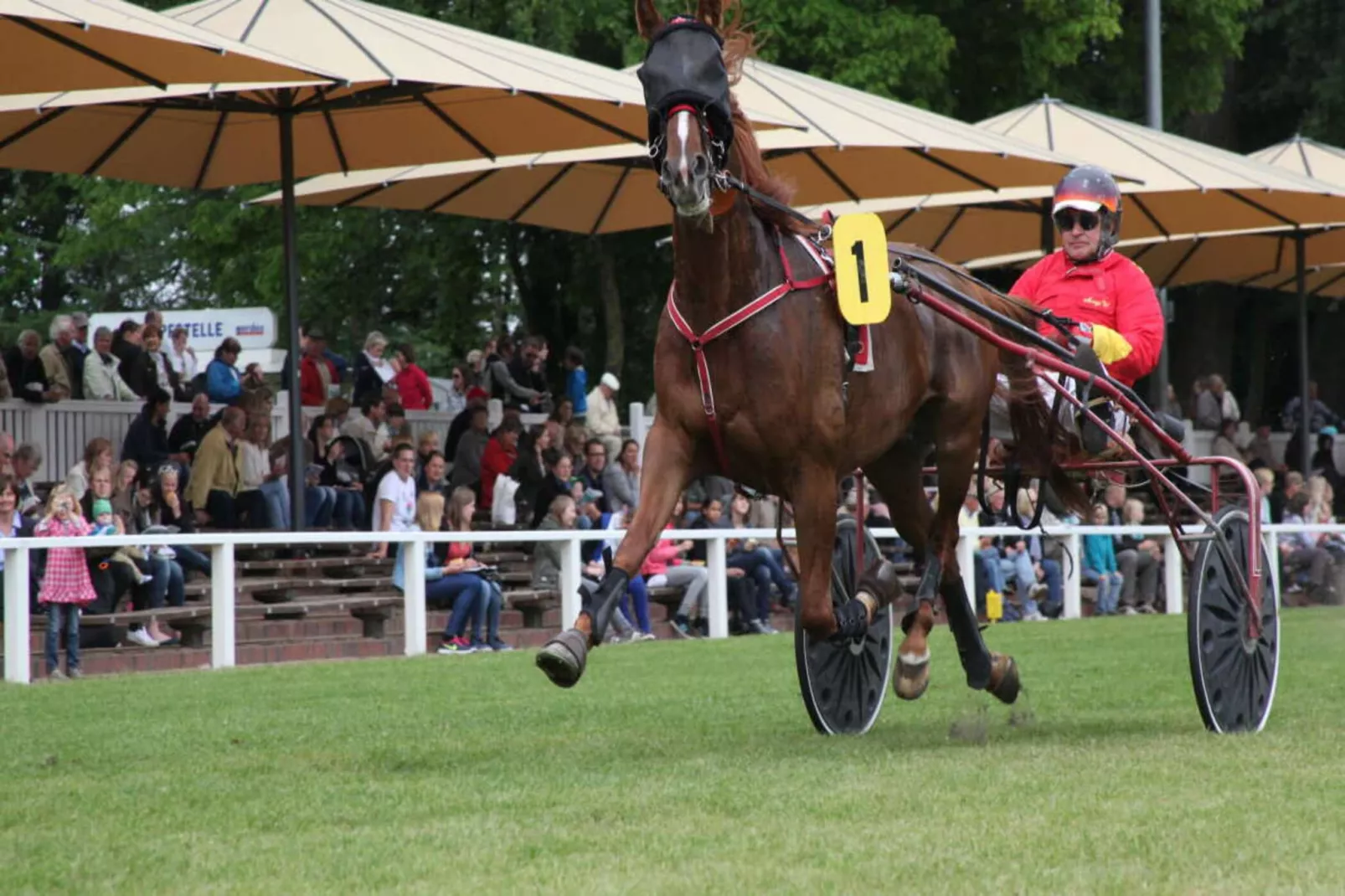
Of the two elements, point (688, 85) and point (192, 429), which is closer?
point (688, 85)

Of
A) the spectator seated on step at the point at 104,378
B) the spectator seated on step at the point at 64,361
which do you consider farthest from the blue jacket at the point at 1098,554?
the spectator seated on step at the point at 64,361

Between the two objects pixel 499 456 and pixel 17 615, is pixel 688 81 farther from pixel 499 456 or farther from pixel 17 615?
pixel 499 456

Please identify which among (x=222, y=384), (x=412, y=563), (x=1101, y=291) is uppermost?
(x=222, y=384)

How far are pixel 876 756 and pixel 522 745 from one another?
1446mm

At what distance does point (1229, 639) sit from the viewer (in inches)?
330

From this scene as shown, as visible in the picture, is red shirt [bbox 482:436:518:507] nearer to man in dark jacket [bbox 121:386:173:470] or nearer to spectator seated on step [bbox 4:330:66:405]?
man in dark jacket [bbox 121:386:173:470]

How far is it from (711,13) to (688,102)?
53 cm

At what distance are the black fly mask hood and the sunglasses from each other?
2097 mm

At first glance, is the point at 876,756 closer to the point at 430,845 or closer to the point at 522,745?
the point at 522,745

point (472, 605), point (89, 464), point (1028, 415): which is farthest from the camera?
point (472, 605)

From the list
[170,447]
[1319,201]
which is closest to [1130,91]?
[1319,201]

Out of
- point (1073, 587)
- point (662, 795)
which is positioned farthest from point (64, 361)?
point (662, 795)

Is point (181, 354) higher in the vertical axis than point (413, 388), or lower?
higher

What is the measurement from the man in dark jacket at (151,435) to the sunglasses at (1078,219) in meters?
9.39
